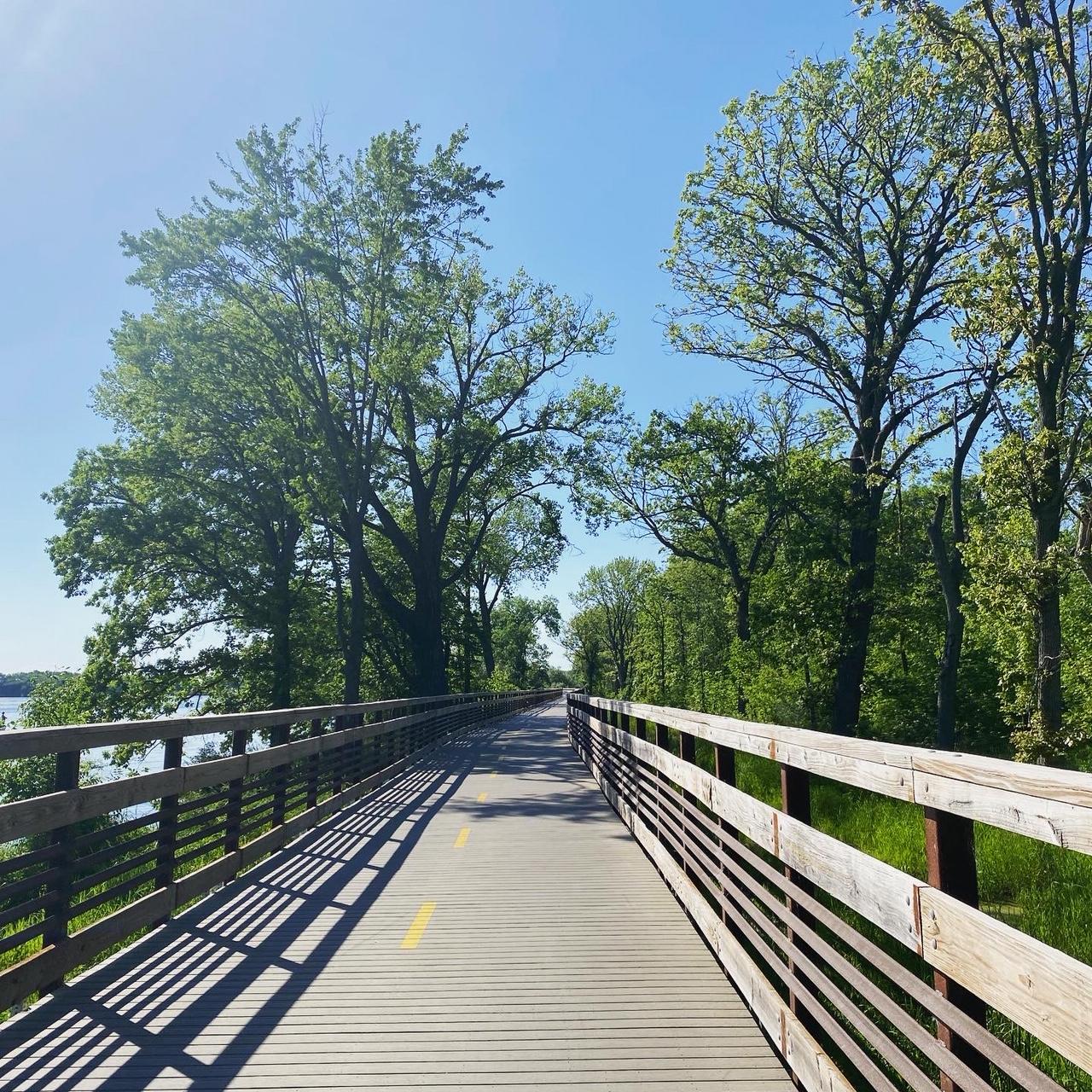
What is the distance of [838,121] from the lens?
22109mm

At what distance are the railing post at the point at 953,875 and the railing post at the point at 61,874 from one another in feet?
14.6

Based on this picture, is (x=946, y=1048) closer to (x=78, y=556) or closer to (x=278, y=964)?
(x=278, y=964)

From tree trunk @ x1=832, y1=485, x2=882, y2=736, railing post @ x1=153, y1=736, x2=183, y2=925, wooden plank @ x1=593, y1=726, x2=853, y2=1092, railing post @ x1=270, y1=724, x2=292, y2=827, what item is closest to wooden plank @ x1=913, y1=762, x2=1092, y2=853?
wooden plank @ x1=593, y1=726, x2=853, y2=1092

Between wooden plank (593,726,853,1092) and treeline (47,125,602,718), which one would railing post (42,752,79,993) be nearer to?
wooden plank (593,726,853,1092)

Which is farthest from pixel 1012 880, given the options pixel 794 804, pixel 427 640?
pixel 427 640

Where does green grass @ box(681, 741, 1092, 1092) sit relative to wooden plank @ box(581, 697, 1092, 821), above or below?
below

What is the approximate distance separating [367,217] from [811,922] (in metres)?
26.6

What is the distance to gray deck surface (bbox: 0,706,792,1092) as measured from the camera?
4.12 metres

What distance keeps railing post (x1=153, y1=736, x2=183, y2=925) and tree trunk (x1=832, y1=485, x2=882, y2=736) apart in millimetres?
18238

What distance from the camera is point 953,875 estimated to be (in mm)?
2766

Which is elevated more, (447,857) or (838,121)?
(838,121)

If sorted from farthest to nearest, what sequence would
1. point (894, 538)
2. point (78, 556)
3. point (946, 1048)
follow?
point (78, 556)
point (894, 538)
point (946, 1048)

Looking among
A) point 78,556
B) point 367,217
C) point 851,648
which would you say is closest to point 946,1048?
point 851,648

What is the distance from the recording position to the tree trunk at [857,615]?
22.2 metres
